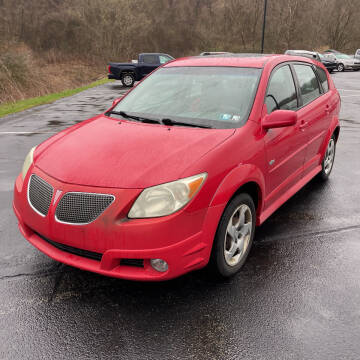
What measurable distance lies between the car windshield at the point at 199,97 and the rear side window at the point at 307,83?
2.91 ft

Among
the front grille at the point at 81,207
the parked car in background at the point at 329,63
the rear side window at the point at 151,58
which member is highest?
the front grille at the point at 81,207

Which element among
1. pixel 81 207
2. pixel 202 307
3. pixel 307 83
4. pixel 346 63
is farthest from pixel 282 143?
pixel 346 63

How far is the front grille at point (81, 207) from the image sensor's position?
8.03ft

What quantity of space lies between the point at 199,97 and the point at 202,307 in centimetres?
193

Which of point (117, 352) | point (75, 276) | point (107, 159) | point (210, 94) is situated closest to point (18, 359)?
point (117, 352)

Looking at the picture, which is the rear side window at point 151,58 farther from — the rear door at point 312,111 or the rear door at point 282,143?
the rear door at point 282,143

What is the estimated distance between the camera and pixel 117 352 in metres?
2.29

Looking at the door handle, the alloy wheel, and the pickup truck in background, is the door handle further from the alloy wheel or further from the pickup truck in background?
the pickup truck in background

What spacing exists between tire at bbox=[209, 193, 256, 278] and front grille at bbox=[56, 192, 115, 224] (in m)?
0.87

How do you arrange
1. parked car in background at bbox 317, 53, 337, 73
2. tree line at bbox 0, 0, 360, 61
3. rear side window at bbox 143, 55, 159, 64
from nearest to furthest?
rear side window at bbox 143, 55, 159, 64
parked car in background at bbox 317, 53, 337, 73
tree line at bbox 0, 0, 360, 61

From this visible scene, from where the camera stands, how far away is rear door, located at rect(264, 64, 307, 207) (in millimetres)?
3355

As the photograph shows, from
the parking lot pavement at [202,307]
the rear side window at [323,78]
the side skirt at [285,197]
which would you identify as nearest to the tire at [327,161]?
the side skirt at [285,197]

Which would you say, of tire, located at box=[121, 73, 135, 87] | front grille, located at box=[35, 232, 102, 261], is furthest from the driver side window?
tire, located at box=[121, 73, 135, 87]

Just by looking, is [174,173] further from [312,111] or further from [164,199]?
[312,111]
